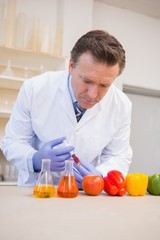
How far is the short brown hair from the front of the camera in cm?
110

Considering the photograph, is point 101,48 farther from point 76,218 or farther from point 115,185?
point 76,218

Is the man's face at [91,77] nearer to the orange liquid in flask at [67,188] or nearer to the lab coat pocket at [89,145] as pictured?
the lab coat pocket at [89,145]

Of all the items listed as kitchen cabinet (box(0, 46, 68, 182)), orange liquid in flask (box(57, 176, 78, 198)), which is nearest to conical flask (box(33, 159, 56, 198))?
orange liquid in flask (box(57, 176, 78, 198))

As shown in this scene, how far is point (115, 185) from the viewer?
1063 millimetres

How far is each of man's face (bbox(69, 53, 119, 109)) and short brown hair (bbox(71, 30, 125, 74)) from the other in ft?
0.07

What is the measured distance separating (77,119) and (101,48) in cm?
41

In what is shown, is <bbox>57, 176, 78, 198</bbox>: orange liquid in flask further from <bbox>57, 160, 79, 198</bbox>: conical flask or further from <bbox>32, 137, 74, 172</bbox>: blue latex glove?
<bbox>32, 137, 74, 172</bbox>: blue latex glove

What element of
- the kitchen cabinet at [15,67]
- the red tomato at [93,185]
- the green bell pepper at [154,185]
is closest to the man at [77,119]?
the red tomato at [93,185]

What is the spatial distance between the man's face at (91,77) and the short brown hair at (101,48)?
2cm

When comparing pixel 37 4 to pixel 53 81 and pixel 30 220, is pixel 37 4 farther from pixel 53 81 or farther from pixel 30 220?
pixel 30 220

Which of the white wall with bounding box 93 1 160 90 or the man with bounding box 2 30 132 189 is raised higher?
the white wall with bounding box 93 1 160 90

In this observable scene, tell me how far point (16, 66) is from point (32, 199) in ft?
6.52

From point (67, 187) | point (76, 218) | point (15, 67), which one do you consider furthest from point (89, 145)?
point (15, 67)

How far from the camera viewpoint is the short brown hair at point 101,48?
1.10m
